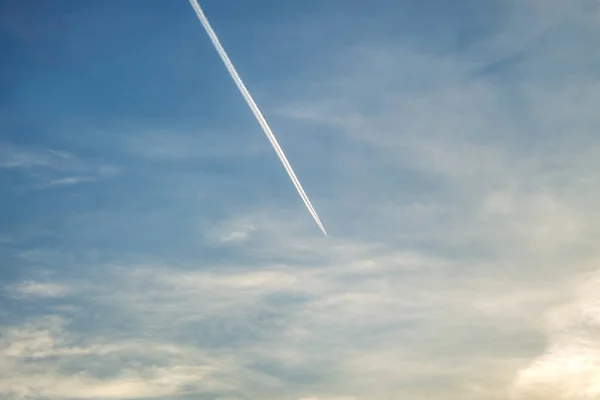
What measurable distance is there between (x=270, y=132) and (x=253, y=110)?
12.0 m

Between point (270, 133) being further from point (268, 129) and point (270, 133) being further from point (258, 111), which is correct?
point (258, 111)

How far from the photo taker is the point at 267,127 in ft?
456

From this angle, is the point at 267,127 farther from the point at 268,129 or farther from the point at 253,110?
the point at 253,110

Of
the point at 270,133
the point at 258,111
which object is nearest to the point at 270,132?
the point at 270,133

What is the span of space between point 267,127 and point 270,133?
3174 millimetres

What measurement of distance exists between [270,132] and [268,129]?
1693 millimetres

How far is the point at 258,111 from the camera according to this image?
133 meters

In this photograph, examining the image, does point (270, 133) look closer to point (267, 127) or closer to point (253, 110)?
point (267, 127)

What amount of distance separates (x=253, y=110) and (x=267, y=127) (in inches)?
373

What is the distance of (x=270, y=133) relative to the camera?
463 ft

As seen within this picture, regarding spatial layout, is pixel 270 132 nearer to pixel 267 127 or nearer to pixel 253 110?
pixel 267 127

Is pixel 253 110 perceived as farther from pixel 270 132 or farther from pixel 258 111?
pixel 270 132

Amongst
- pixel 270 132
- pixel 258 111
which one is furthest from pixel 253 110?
pixel 270 132

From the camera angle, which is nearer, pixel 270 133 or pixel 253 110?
pixel 253 110
